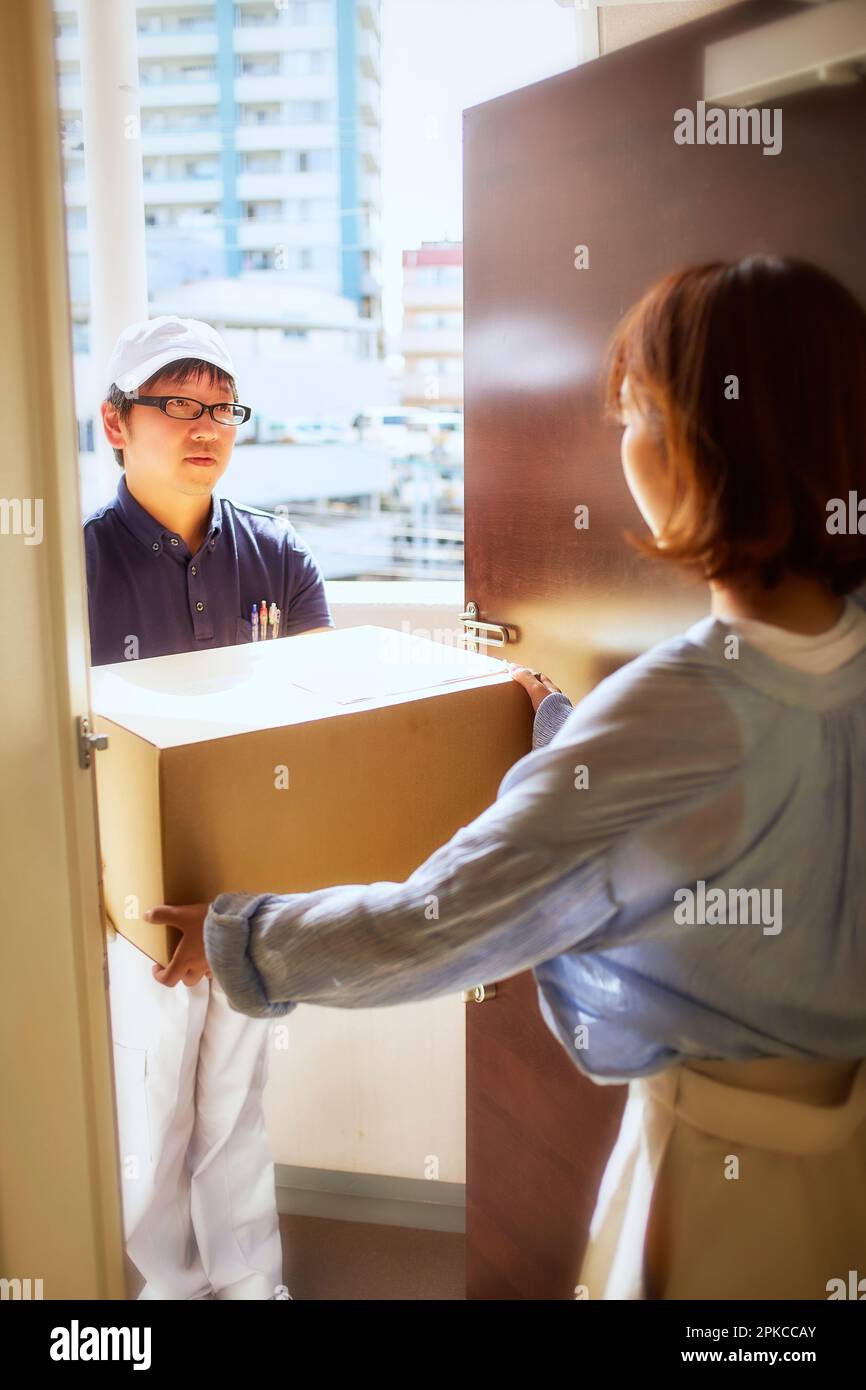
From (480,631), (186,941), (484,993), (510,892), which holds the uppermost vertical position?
(480,631)

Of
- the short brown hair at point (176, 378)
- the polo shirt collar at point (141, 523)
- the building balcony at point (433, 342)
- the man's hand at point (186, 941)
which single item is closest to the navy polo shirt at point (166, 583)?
the polo shirt collar at point (141, 523)

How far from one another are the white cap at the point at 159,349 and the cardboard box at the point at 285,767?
47 centimetres

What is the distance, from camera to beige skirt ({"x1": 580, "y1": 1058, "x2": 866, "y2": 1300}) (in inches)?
34.2

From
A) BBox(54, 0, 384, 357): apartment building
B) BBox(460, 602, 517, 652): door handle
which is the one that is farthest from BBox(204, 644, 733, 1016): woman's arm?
BBox(54, 0, 384, 357): apartment building

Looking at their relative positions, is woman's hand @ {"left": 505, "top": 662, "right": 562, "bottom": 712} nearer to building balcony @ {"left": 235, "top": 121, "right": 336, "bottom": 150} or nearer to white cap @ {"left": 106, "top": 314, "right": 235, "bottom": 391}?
white cap @ {"left": 106, "top": 314, "right": 235, "bottom": 391}

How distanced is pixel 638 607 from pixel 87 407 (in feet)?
4.20

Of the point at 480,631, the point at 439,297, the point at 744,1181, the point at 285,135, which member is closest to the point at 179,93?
the point at 285,135

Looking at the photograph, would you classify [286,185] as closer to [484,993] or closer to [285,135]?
[285,135]

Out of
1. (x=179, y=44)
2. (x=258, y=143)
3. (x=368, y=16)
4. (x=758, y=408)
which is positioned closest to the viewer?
(x=758, y=408)

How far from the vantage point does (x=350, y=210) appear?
1.85 m

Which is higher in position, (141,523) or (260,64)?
(260,64)

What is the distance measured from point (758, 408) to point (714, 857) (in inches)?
13.3

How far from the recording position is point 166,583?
1.46 metres

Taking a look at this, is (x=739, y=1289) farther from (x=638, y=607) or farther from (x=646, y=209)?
(x=646, y=209)
